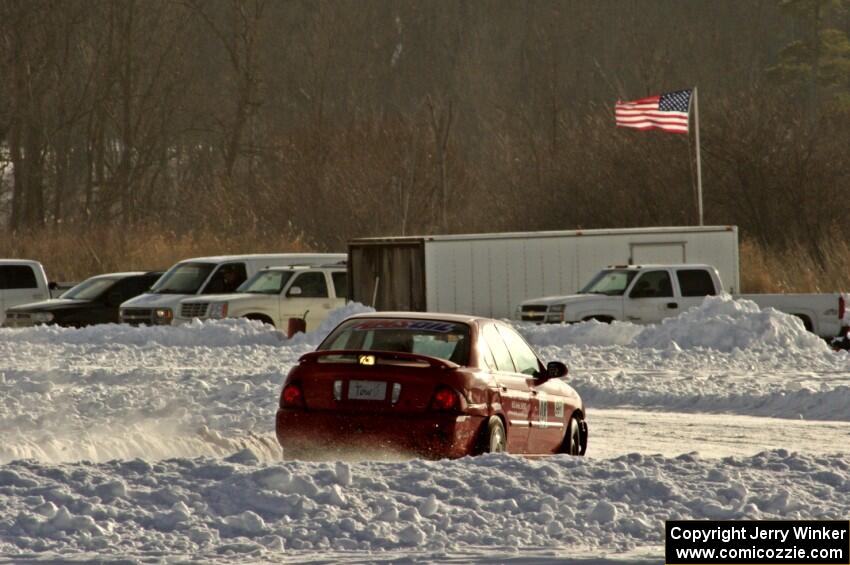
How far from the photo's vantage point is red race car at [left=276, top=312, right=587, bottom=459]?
1296cm

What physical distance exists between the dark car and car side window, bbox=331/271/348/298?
493cm

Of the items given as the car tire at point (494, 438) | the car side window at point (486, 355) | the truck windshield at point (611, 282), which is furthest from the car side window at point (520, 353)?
the truck windshield at point (611, 282)

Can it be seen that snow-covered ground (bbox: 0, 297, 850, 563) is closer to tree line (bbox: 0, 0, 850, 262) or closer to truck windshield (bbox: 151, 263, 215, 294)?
truck windshield (bbox: 151, 263, 215, 294)

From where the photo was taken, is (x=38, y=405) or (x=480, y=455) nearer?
(x=480, y=455)

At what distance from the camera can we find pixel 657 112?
1676 inches

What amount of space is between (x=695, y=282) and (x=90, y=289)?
13413 millimetres

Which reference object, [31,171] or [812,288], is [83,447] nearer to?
[812,288]

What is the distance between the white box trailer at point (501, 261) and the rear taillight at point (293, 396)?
20.7 meters

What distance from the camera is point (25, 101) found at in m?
67.9

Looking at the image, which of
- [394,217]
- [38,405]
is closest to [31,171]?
[394,217]

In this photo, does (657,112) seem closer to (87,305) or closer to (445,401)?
(87,305)

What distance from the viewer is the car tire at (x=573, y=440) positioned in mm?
15211

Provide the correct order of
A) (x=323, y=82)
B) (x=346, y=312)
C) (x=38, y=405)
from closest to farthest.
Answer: (x=38, y=405) → (x=346, y=312) → (x=323, y=82)

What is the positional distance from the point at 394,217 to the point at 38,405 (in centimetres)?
4747
